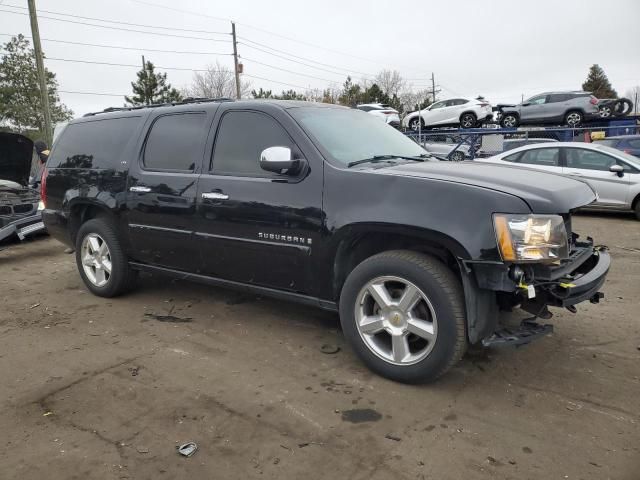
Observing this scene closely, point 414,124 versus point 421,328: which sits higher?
point 414,124

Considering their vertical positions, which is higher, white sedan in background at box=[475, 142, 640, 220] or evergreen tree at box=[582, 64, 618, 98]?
evergreen tree at box=[582, 64, 618, 98]

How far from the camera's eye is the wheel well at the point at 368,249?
323 cm

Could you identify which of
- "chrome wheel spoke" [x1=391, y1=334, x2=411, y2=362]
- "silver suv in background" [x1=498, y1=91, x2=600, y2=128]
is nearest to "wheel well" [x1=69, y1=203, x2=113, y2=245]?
"chrome wheel spoke" [x1=391, y1=334, x2=411, y2=362]

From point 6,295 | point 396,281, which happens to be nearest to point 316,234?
point 396,281

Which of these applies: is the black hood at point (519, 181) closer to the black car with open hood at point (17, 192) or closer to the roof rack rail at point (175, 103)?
Answer: the roof rack rail at point (175, 103)

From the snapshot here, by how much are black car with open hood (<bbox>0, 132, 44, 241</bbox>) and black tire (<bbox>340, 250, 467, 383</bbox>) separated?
19.9ft

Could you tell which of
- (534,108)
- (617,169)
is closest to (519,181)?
(617,169)

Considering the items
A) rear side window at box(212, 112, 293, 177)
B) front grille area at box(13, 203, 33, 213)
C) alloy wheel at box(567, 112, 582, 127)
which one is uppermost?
alloy wheel at box(567, 112, 582, 127)

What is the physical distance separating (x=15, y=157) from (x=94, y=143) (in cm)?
461

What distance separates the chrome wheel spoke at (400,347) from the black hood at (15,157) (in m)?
7.69

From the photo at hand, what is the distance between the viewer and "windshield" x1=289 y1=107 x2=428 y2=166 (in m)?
3.68

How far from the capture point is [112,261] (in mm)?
4918

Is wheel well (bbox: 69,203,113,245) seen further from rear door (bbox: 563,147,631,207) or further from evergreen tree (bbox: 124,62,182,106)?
evergreen tree (bbox: 124,62,182,106)

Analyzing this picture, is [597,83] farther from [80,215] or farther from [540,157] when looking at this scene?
[80,215]
